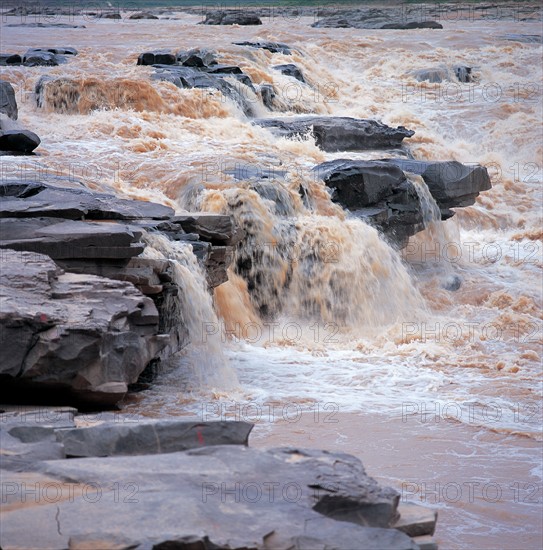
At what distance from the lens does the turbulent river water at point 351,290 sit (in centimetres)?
634

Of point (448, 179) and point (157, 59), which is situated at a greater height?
point (157, 59)

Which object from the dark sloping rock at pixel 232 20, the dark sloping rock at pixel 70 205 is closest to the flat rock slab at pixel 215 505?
the dark sloping rock at pixel 70 205

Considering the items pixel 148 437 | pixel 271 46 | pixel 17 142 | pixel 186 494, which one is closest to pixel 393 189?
pixel 17 142

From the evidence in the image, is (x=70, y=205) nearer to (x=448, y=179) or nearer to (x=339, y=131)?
(x=448, y=179)

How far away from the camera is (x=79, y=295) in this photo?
647 centimetres

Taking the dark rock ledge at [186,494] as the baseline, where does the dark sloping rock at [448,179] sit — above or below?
below

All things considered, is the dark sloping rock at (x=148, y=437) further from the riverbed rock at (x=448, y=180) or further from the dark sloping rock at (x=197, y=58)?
the dark sloping rock at (x=197, y=58)

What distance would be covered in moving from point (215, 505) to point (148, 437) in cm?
75

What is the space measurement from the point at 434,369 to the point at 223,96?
8167 millimetres

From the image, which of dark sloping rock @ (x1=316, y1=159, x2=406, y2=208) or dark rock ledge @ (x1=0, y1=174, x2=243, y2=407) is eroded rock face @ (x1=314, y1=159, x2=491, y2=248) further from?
dark rock ledge @ (x1=0, y1=174, x2=243, y2=407)

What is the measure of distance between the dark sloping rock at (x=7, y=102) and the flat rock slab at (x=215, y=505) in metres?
10.0

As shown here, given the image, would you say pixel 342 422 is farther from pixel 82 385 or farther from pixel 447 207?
pixel 447 207

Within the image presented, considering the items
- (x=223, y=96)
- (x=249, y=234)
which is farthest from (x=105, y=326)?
(x=223, y=96)

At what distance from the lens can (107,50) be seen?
67.2ft
